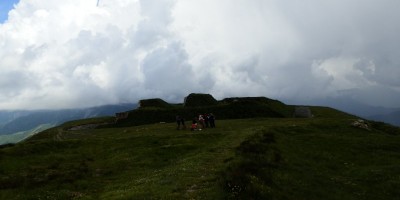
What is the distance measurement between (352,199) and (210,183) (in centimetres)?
1314

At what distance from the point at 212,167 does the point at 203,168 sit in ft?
2.68

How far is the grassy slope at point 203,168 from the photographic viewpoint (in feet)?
98.4

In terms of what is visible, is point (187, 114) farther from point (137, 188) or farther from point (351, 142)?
point (137, 188)

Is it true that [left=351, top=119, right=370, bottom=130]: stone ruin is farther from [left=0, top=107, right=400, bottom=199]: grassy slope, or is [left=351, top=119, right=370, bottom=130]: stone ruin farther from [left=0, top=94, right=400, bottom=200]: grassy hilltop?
[left=0, top=107, right=400, bottom=199]: grassy slope

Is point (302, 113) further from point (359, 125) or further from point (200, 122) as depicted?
point (200, 122)

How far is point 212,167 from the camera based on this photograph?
36625mm

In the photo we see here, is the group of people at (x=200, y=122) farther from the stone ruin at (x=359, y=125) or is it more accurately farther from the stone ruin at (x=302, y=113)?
the stone ruin at (x=302, y=113)

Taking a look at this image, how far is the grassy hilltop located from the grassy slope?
10cm

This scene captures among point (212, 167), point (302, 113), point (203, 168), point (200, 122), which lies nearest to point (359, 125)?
point (200, 122)

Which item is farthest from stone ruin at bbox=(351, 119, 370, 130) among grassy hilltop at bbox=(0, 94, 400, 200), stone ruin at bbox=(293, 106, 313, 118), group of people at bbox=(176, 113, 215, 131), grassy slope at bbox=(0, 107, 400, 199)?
stone ruin at bbox=(293, 106, 313, 118)

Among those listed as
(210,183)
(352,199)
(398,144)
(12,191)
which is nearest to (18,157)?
(12,191)

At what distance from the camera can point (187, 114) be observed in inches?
4722

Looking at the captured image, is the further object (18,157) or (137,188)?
(18,157)

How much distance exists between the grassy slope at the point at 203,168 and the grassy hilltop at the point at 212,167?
10 centimetres
